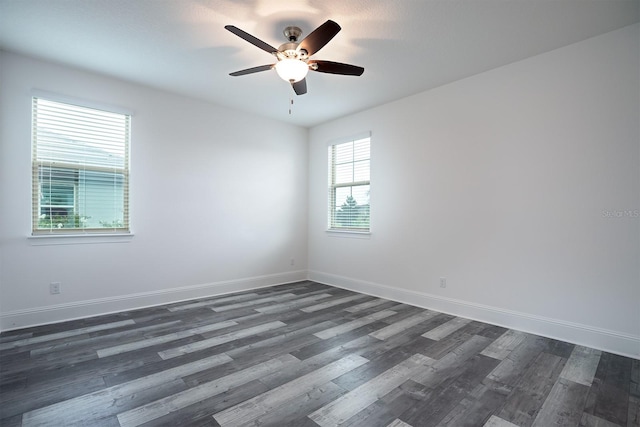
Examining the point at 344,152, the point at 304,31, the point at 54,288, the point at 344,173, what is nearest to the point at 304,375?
the point at 304,31

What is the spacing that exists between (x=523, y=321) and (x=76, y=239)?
4.72 metres

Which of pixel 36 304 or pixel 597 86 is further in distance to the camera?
pixel 36 304

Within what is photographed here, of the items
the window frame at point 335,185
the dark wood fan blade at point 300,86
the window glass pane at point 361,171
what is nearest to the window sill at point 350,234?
the window frame at point 335,185

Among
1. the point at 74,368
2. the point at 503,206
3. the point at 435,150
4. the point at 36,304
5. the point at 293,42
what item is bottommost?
the point at 74,368

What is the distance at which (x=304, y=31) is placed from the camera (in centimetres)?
272

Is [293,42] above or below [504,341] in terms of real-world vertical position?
above

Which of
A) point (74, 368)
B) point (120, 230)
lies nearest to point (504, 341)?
point (74, 368)

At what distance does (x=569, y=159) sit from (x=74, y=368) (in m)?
4.44

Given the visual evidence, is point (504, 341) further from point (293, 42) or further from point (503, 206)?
point (293, 42)

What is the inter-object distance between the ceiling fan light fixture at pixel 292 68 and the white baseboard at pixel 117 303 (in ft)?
10.1

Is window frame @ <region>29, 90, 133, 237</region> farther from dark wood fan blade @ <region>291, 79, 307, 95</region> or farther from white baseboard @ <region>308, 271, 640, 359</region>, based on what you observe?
white baseboard @ <region>308, 271, 640, 359</region>

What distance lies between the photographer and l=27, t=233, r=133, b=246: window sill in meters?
3.22

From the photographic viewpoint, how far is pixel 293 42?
2.69 m

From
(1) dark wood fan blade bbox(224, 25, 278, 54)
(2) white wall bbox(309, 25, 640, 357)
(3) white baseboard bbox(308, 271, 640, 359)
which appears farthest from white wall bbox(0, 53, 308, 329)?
(1) dark wood fan blade bbox(224, 25, 278, 54)
